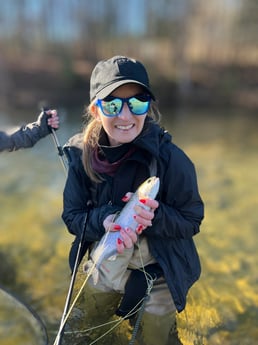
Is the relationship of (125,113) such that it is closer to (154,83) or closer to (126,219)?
(126,219)

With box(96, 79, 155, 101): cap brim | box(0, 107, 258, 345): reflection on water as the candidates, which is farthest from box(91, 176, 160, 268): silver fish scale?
box(0, 107, 258, 345): reflection on water

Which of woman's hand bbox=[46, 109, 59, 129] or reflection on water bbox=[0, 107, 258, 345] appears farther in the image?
reflection on water bbox=[0, 107, 258, 345]

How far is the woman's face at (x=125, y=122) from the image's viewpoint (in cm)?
192

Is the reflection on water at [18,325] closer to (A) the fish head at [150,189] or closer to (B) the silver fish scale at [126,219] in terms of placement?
(B) the silver fish scale at [126,219]

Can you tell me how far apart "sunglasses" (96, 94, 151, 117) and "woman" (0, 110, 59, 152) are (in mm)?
653

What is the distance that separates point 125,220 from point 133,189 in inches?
10.0

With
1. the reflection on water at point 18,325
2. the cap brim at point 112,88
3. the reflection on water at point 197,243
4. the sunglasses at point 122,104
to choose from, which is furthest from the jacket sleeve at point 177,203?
the reflection on water at point 18,325

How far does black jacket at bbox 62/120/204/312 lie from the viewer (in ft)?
6.38

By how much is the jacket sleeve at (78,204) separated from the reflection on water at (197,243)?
0.90 m

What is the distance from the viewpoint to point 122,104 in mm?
1921

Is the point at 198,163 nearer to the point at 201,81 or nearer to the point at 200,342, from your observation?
the point at 200,342

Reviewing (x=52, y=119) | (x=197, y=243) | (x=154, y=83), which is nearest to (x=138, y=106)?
(x=52, y=119)

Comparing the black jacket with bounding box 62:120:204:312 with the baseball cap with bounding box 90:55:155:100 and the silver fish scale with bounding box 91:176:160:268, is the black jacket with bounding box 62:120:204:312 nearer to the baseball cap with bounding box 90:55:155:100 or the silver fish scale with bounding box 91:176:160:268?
the silver fish scale with bounding box 91:176:160:268

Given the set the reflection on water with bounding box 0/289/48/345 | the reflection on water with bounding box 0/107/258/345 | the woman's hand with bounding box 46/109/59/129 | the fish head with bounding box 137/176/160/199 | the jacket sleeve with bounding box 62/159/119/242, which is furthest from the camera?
the reflection on water with bounding box 0/107/258/345
